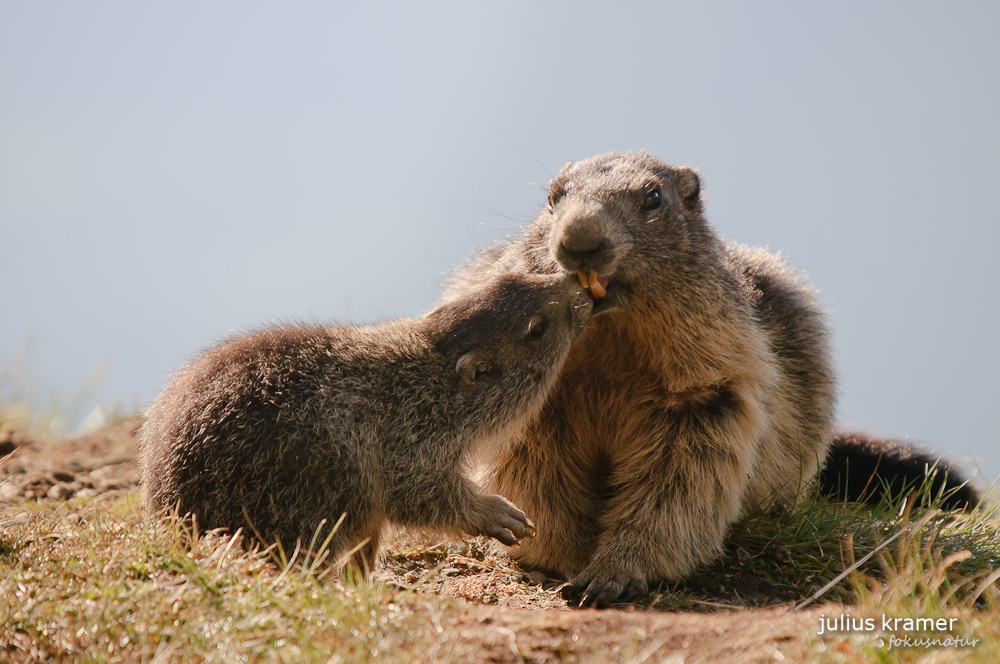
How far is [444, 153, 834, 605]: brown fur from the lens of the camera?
531 cm

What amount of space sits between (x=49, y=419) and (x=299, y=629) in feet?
25.1

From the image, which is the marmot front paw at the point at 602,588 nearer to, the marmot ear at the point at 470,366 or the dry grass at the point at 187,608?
the marmot ear at the point at 470,366

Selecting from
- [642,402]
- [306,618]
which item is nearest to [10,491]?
[306,618]

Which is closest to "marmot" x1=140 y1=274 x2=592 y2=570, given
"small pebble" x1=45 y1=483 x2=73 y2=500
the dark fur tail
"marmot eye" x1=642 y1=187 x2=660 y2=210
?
"marmot eye" x1=642 y1=187 x2=660 y2=210

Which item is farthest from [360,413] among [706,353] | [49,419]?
[49,419]

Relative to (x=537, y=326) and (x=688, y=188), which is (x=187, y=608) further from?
(x=688, y=188)

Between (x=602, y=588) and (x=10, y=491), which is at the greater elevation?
(x=10, y=491)

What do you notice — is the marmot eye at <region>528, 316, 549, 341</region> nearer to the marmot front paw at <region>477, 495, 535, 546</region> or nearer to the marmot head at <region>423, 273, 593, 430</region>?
the marmot head at <region>423, 273, 593, 430</region>

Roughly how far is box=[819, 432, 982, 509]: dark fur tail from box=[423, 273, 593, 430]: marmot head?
313 centimetres

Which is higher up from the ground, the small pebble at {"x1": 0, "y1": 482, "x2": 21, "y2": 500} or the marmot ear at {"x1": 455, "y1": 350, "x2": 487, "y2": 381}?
the marmot ear at {"x1": 455, "y1": 350, "x2": 487, "y2": 381}

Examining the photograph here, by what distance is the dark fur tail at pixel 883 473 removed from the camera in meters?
6.91

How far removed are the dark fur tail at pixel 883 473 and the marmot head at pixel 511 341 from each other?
313cm

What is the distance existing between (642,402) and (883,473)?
2.94m

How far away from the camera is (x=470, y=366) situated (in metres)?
5.33
